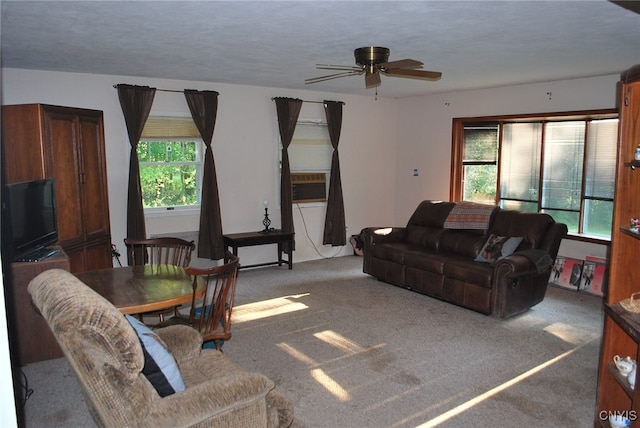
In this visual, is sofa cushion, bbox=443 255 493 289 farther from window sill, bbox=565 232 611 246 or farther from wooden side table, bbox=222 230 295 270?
wooden side table, bbox=222 230 295 270

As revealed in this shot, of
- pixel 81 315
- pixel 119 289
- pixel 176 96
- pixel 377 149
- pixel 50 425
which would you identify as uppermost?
pixel 176 96

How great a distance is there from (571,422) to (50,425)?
10.2 ft

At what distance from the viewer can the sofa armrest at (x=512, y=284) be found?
4.53m

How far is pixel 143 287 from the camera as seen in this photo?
309 centimetres

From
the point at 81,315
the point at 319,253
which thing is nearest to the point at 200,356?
the point at 81,315

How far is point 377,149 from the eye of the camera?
25.6 feet

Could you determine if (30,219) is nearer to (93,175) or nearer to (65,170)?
(65,170)

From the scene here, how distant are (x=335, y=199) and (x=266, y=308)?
261 cm

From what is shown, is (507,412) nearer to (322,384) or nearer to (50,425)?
(322,384)

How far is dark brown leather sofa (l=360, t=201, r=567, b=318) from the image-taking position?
4.61m

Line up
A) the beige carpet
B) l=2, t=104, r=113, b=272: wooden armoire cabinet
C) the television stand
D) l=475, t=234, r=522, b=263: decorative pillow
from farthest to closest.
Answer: l=475, t=234, r=522, b=263: decorative pillow, l=2, t=104, r=113, b=272: wooden armoire cabinet, the television stand, the beige carpet

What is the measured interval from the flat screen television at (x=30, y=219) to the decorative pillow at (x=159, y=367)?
206 centimetres

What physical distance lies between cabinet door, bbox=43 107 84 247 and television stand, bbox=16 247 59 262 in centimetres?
34

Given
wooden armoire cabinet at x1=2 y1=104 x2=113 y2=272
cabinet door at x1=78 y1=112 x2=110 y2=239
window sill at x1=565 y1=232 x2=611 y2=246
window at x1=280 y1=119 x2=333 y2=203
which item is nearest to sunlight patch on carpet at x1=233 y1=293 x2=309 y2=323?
wooden armoire cabinet at x1=2 y1=104 x2=113 y2=272
